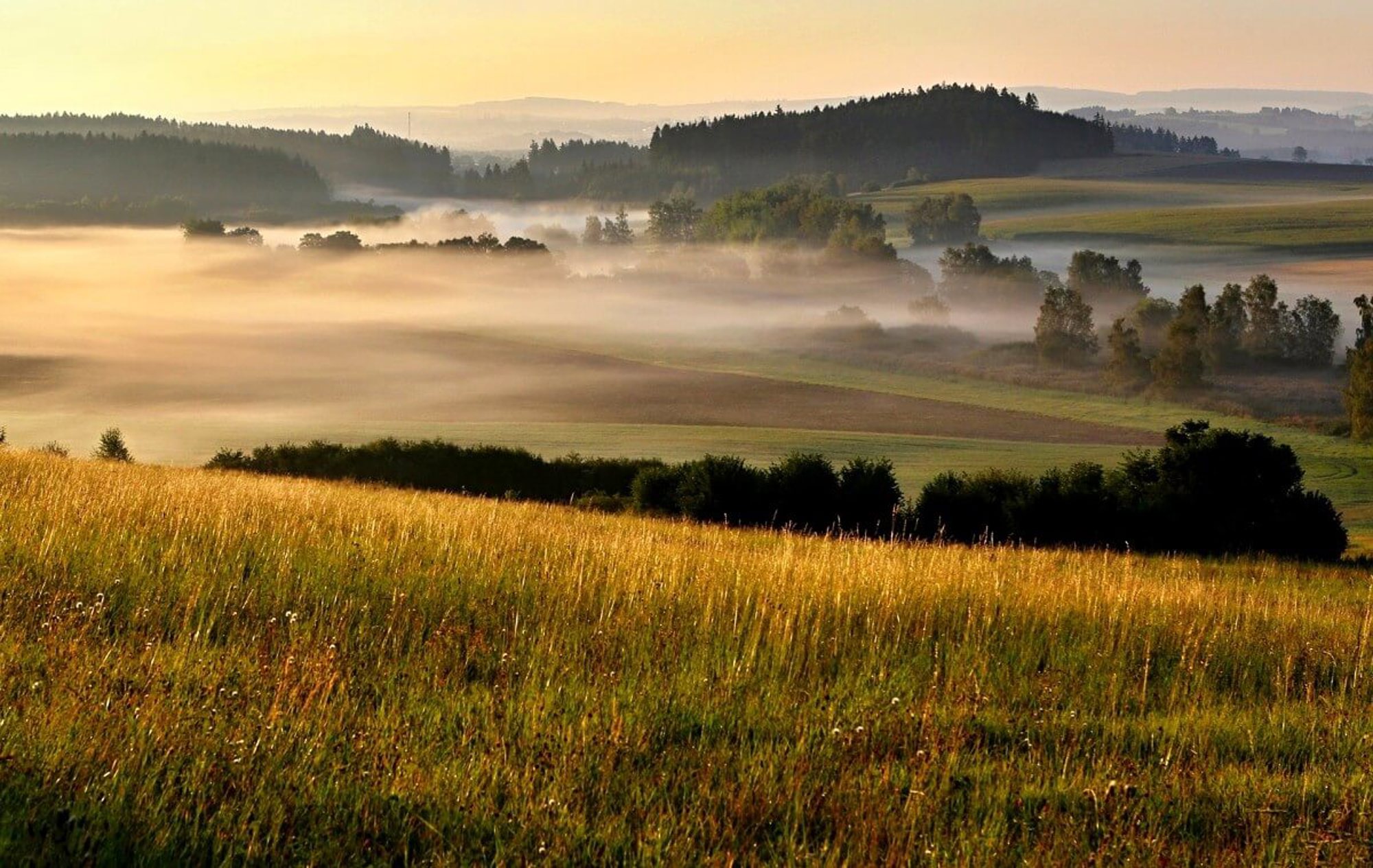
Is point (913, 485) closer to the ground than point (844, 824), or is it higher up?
closer to the ground

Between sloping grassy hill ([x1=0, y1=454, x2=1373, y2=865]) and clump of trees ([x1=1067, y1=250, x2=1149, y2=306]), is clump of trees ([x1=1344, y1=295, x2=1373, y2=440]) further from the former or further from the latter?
sloping grassy hill ([x1=0, y1=454, x2=1373, y2=865])

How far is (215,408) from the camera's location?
4188 inches

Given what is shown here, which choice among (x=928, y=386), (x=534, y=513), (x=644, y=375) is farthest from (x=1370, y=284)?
(x=534, y=513)

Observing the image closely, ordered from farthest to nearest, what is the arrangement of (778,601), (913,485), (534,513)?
(913,485) → (534,513) → (778,601)

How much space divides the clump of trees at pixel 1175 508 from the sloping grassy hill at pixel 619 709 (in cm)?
2079

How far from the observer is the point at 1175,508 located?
3831 centimetres

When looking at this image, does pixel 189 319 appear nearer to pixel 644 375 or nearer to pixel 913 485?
pixel 644 375

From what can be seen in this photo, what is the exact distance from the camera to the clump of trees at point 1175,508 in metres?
37.8

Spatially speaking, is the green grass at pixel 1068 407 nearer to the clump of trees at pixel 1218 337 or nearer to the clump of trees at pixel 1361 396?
the clump of trees at pixel 1361 396

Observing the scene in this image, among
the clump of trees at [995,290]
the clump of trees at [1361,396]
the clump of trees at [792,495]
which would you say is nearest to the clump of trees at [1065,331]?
the clump of trees at [995,290]

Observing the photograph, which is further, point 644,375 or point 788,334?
point 788,334

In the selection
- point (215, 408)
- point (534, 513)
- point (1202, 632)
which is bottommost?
point (215, 408)

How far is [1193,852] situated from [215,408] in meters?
106

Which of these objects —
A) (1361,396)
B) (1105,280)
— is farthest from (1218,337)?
(1105,280)
